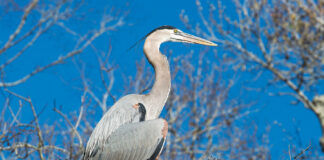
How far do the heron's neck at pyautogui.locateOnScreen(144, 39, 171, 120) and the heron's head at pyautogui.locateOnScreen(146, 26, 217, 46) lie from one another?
107 millimetres

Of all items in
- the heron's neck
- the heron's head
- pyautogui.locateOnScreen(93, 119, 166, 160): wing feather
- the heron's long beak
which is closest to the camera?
pyautogui.locateOnScreen(93, 119, 166, 160): wing feather

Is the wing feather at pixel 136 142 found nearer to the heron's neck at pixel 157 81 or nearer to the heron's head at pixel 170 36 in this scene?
the heron's neck at pixel 157 81

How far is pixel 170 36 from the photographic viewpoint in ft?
18.2

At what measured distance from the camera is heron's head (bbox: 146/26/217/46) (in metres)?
5.34

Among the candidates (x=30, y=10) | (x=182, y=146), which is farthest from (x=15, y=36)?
(x=182, y=146)

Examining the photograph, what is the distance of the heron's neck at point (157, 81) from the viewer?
15.7 feet

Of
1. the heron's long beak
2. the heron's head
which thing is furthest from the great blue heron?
the heron's long beak

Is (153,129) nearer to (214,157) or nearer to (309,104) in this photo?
(214,157)

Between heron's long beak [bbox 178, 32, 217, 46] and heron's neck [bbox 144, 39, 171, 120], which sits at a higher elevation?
heron's long beak [bbox 178, 32, 217, 46]

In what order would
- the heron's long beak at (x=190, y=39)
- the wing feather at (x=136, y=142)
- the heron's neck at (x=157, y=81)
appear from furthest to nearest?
the heron's long beak at (x=190, y=39)
the heron's neck at (x=157, y=81)
the wing feather at (x=136, y=142)

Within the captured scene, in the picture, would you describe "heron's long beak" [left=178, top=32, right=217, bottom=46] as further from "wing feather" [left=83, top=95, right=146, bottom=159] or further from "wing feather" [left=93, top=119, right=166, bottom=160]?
"wing feather" [left=93, top=119, right=166, bottom=160]

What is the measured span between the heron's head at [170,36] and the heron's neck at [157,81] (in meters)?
0.11

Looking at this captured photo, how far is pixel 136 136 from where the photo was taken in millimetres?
4164

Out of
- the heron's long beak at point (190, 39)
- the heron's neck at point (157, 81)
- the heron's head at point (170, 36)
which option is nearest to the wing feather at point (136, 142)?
the heron's neck at point (157, 81)
